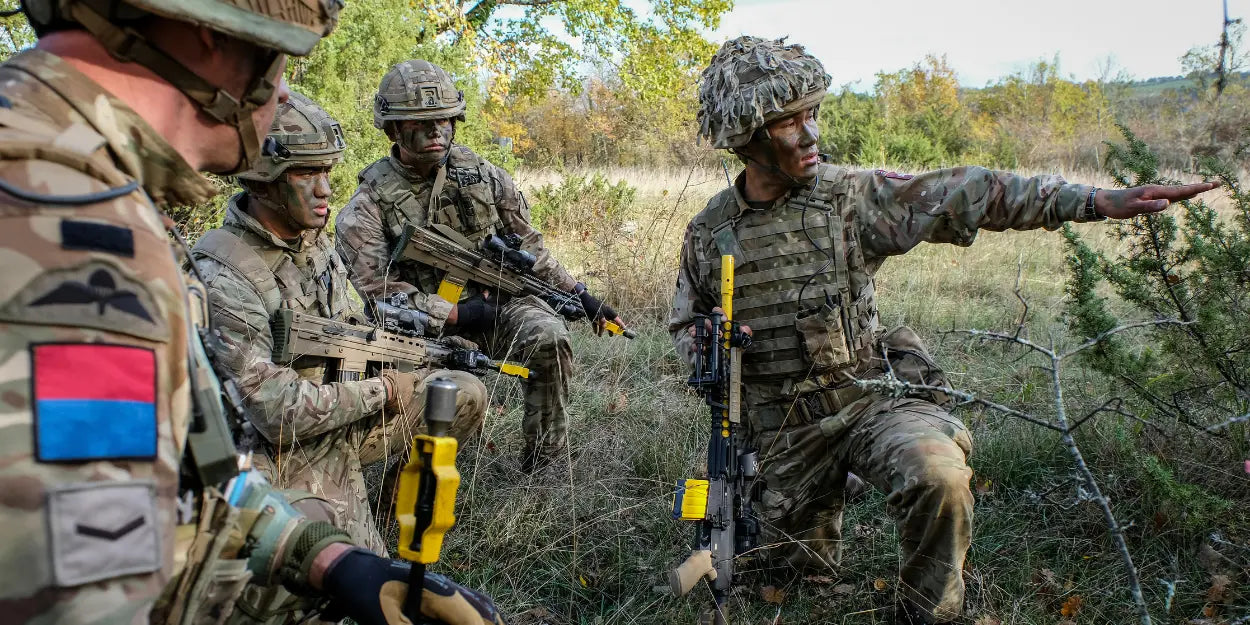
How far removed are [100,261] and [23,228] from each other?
0.11m

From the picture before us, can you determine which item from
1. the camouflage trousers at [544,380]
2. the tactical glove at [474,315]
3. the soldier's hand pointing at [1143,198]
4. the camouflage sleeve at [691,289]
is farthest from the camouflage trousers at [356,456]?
the soldier's hand pointing at [1143,198]

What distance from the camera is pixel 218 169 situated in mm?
1819

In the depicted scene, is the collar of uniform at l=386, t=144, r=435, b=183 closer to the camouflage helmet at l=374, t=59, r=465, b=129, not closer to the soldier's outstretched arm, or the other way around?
the camouflage helmet at l=374, t=59, r=465, b=129

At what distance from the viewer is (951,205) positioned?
351cm

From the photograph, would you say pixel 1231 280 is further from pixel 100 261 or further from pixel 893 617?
pixel 100 261

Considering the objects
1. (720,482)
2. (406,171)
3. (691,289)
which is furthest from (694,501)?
(406,171)

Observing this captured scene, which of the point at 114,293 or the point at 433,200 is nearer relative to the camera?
the point at 114,293

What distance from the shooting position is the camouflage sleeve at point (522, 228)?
227 inches

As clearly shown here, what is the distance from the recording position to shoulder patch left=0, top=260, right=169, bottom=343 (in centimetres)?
123

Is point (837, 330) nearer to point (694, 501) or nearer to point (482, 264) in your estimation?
point (694, 501)

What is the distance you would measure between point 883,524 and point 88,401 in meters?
3.68

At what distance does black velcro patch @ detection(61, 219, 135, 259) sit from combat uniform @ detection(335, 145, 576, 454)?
364 centimetres

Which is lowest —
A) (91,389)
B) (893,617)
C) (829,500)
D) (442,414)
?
(893,617)

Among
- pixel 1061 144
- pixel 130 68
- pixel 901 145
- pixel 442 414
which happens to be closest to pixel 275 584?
pixel 442 414
